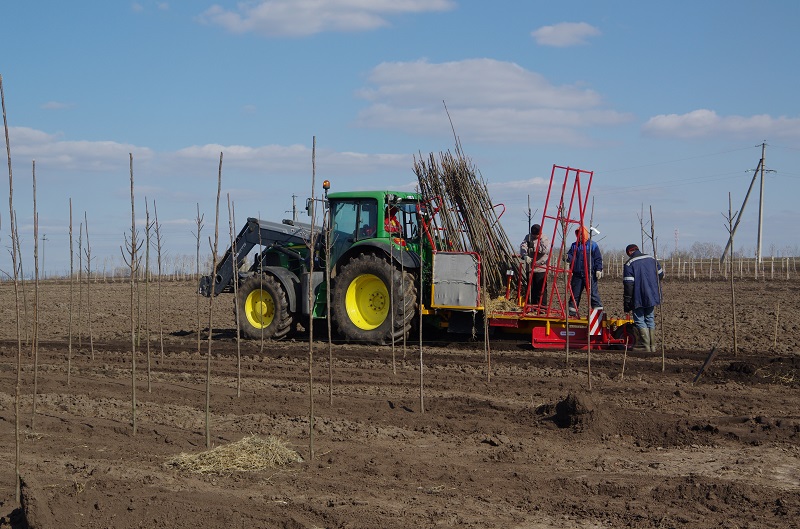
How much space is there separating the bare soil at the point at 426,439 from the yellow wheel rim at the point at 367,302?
73cm

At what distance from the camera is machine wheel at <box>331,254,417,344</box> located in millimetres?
12281

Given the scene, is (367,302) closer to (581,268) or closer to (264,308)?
(264,308)

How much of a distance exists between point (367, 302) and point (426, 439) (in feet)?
19.9

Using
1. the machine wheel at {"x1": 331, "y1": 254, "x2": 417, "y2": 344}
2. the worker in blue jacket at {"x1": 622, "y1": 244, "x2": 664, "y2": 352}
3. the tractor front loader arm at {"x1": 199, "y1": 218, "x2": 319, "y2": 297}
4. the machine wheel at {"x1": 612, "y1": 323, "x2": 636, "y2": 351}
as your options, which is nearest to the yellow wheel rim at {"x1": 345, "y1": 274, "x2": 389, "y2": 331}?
the machine wheel at {"x1": 331, "y1": 254, "x2": 417, "y2": 344}

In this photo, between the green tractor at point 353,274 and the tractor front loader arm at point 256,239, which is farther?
the tractor front loader arm at point 256,239

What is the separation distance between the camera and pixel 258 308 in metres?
13.7

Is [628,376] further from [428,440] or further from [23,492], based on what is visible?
[23,492]

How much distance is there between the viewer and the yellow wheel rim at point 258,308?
44.4ft

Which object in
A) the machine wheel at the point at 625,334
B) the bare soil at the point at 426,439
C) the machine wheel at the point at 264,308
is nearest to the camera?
the bare soil at the point at 426,439

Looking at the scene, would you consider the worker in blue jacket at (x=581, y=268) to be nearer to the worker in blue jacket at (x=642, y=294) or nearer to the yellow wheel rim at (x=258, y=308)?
the worker in blue jacket at (x=642, y=294)

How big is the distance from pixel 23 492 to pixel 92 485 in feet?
1.80

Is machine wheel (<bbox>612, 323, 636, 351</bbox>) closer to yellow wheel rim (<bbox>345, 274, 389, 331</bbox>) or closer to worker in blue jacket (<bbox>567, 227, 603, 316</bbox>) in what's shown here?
worker in blue jacket (<bbox>567, 227, 603, 316</bbox>)

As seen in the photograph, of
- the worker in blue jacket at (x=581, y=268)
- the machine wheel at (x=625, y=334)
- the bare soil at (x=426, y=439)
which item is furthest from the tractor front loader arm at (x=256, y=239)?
the machine wheel at (x=625, y=334)

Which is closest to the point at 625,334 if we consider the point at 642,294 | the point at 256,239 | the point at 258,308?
the point at 642,294
